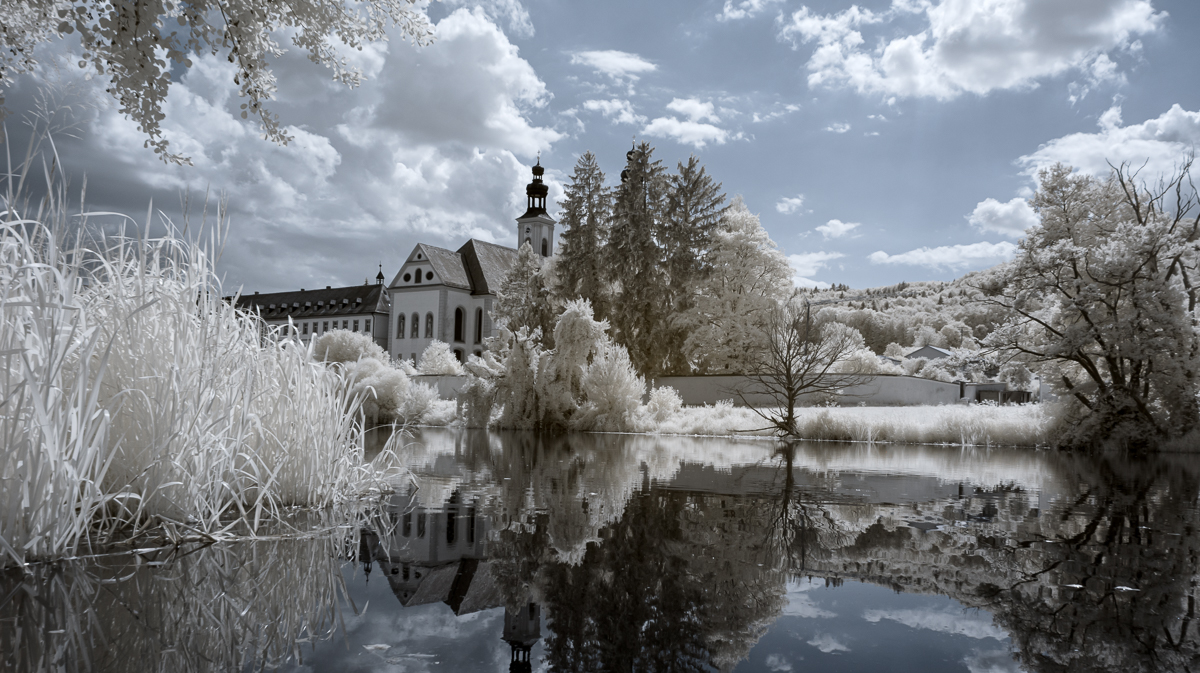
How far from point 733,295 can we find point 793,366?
8.85 m

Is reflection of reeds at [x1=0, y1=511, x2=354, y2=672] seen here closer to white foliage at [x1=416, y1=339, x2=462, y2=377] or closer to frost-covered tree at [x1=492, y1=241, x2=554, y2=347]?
frost-covered tree at [x1=492, y1=241, x2=554, y2=347]

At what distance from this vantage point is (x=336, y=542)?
11.4 feet

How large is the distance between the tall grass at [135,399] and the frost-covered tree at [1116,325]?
15.4 metres

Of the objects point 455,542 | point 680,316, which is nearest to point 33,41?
point 455,542

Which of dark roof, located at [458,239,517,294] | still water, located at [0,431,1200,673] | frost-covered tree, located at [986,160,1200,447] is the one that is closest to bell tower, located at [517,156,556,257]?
dark roof, located at [458,239,517,294]

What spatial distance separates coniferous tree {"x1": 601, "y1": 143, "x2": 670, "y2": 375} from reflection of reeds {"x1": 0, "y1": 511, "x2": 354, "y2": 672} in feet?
93.2

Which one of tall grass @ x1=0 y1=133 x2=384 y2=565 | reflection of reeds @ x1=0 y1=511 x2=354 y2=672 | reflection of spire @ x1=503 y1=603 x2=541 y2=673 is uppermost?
tall grass @ x1=0 y1=133 x2=384 y2=565

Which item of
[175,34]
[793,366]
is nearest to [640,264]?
[793,366]

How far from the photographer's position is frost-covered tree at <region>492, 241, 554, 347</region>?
3556cm

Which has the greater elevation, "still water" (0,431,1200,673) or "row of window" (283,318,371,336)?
"row of window" (283,318,371,336)

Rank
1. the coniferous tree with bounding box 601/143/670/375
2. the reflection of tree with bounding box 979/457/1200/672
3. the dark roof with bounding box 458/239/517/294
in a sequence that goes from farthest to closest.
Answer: the dark roof with bounding box 458/239/517/294 → the coniferous tree with bounding box 601/143/670/375 → the reflection of tree with bounding box 979/457/1200/672

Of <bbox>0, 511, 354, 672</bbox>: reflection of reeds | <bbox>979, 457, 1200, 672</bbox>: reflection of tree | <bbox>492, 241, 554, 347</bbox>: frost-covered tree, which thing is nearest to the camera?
<bbox>0, 511, 354, 672</bbox>: reflection of reeds

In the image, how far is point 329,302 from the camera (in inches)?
2972

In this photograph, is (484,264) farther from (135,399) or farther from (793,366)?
(135,399)
